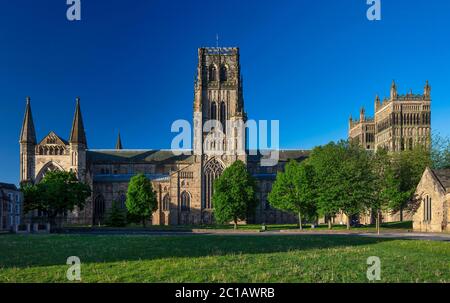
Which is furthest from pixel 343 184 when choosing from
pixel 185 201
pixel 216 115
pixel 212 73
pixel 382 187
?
pixel 212 73

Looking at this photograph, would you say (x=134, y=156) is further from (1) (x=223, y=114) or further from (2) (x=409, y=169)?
(2) (x=409, y=169)

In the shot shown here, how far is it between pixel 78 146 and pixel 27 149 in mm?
10013

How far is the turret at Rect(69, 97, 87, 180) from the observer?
96.6 meters

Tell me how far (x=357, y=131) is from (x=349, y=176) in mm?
78979

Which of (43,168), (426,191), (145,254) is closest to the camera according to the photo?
(145,254)

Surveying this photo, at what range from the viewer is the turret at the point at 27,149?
9712 cm

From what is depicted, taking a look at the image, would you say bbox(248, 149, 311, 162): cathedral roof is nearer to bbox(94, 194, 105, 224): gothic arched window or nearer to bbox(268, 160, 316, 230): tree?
bbox(268, 160, 316, 230): tree

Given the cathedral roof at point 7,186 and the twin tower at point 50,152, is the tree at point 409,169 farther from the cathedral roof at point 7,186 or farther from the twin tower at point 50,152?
the twin tower at point 50,152

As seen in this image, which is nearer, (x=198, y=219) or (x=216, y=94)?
(x=198, y=219)

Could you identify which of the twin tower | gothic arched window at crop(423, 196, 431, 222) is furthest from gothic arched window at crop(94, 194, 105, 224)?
gothic arched window at crop(423, 196, 431, 222)

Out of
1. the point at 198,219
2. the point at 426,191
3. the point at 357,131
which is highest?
the point at 357,131

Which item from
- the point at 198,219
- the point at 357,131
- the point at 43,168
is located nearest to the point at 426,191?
the point at 198,219

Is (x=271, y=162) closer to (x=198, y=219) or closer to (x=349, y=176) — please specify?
(x=198, y=219)
